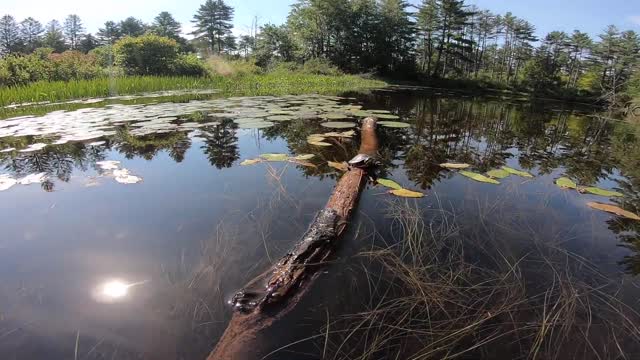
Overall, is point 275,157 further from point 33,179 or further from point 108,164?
point 33,179

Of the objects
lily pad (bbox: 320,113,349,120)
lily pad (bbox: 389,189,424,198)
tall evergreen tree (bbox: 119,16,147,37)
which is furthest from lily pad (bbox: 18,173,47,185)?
tall evergreen tree (bbox: 119,16,147,37)

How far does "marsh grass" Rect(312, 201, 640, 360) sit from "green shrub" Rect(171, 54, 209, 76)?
18.9 m

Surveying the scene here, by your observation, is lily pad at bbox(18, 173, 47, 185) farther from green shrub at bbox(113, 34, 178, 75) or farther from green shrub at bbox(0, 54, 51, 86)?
green shrub at bbox(113, 34, 178, 75)

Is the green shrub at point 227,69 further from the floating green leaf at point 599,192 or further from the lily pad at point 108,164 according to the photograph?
the floating green leaf at point 599,192

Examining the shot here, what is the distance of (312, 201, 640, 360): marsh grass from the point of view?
1476mm

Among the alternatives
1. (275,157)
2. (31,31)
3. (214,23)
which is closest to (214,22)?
(214,23)

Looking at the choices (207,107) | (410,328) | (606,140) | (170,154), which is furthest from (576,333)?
(207,107)

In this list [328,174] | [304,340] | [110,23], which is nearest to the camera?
[304,340]

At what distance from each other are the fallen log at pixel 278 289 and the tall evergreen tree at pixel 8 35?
5558 centimetres

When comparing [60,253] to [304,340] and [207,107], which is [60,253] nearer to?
[304,340]

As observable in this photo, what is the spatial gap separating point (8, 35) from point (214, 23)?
1024 inches

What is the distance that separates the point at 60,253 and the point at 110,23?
211 ft

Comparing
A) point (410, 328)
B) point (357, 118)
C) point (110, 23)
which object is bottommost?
point (410, 328)

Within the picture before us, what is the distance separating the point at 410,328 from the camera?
5.17ft
